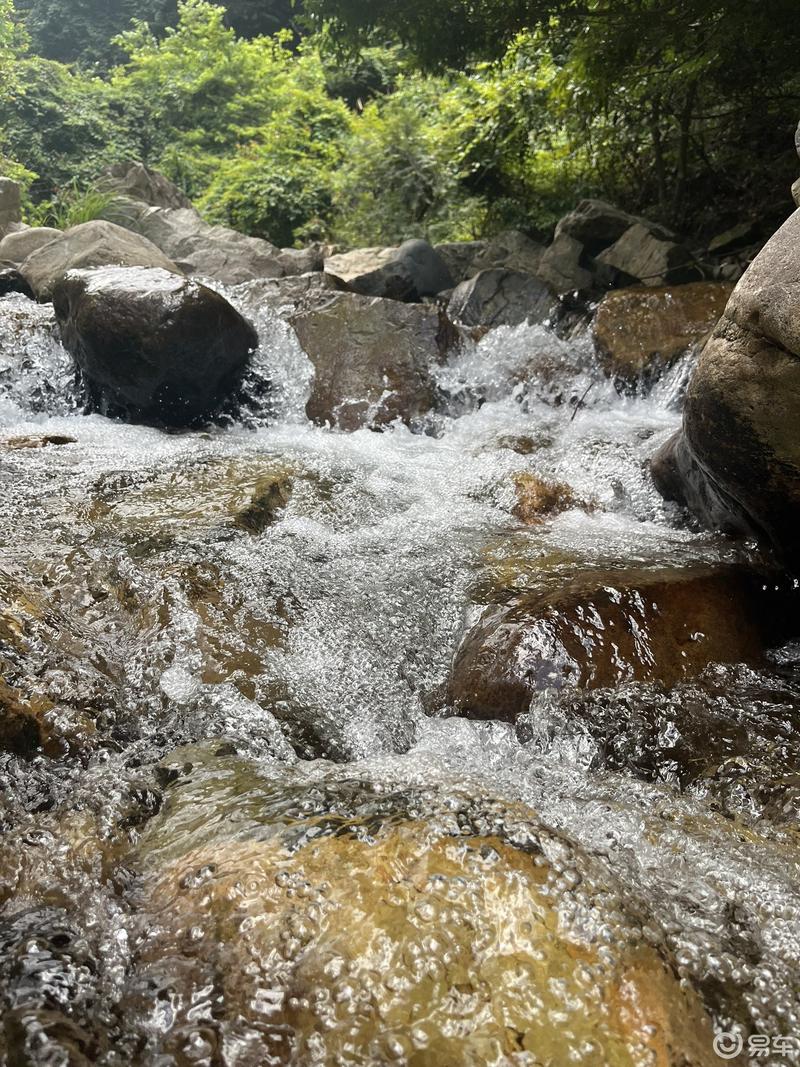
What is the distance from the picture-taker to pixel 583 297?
26.3 feet

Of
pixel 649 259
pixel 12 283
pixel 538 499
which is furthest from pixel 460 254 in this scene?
pixel 538 499

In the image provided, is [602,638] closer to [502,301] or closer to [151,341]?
[151,341]

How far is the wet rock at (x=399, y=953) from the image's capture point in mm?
1231

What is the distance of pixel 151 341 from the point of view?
5.75 metres

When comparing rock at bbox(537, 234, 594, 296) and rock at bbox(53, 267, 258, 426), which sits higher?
rock at bbox(537, 234, 594, 296)

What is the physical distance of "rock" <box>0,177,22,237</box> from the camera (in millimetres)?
10633

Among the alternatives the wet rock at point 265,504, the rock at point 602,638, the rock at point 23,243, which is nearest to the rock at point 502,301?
the wet rock at point 265,504

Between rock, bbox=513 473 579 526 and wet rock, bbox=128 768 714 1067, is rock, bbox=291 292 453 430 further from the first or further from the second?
wet rock, bbox=128 768 714 1067

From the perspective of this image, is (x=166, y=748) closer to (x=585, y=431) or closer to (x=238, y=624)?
(x=238, y=624)

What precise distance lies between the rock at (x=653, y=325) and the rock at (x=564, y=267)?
5.36ft

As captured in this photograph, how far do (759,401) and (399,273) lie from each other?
6.98 m

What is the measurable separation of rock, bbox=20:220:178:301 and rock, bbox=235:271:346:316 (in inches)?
32.1

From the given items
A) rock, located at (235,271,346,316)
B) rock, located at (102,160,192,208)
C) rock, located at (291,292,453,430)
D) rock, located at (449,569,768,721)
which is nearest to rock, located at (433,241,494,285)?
rock, located at (235,271,346,316)

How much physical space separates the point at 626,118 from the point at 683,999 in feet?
30.3
